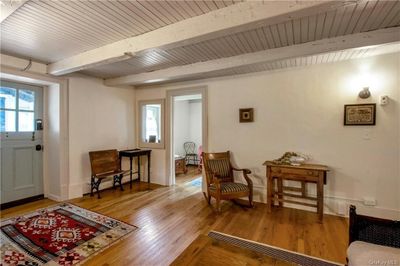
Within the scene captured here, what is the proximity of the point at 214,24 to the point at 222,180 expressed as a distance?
2575mm

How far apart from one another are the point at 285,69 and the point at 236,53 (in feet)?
3.49

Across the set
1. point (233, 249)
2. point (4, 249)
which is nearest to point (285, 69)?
point (233, 249)

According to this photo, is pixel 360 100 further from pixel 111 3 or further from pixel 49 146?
pixel 49 146

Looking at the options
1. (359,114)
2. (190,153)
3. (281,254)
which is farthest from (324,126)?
(190,153)

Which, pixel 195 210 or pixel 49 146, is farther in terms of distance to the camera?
pixel 49 146

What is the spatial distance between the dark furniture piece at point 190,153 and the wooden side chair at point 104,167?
118 inches

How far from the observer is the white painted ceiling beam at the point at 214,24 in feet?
5.28

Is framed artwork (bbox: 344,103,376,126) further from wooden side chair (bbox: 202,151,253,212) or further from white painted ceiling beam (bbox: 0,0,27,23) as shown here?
white painted ceiling beam (bbox: 0,0,27,23)

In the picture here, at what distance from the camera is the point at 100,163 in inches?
160

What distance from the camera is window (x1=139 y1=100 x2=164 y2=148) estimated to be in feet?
15.7

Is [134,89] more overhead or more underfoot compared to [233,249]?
more overhead

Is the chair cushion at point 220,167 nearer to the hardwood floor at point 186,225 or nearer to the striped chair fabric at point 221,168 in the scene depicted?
the striped chair fabric at point 221,168

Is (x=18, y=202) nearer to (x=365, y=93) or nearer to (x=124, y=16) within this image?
(x=124, y=16)

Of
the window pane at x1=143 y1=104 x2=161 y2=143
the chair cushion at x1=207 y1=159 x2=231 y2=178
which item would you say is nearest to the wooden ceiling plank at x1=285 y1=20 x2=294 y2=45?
the chair cushion at x1=207 y1=159 x2=231 y2=178
